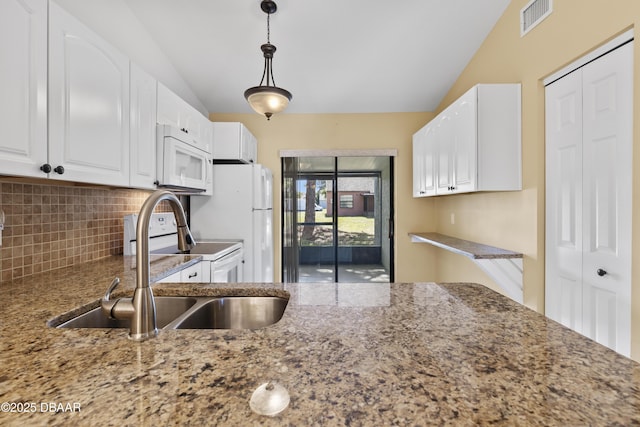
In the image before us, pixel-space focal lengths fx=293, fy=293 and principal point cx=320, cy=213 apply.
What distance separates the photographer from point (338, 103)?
361 cm

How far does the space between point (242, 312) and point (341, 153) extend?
2.92 meters

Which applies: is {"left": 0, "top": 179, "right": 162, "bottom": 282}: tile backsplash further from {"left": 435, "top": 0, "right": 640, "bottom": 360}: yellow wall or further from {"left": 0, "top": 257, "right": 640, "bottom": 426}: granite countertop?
{"left": 435, "top": 0, "right": 640, "bottom": 360}: yellow wall

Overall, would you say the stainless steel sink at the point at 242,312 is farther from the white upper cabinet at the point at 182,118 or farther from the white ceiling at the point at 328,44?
the white ceiling at the point at 328,44

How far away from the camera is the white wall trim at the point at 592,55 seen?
1.48 meters

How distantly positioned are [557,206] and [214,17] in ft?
9.59

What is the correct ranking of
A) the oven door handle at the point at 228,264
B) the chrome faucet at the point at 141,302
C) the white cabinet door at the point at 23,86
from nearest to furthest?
the chrome faucet at the point at 141,302 < the white cabinet door at the point at 23,86 < the oven door handle at the point at 228,264

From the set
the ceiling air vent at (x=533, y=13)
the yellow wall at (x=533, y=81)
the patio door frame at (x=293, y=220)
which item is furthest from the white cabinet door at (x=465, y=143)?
the patio door frame at (x=293, y=220)

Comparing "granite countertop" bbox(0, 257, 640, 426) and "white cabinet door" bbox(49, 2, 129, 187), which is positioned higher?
"white cabinet door" bbox(49, 2, 129, 187)

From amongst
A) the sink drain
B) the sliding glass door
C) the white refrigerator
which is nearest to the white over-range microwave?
the white refrigerator

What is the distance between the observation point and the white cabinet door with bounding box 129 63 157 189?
1.79m

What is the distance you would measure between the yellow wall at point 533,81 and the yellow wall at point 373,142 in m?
0.86

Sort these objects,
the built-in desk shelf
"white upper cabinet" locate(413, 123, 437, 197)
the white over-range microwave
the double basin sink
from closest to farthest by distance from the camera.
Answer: the double basin sink → the white over-range microwave → the built-in desk shelf → "white upper cabinet" locate(413, 123, 437, 197)

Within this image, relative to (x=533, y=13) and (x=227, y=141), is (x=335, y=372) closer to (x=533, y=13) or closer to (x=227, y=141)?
(x=533, y=13)

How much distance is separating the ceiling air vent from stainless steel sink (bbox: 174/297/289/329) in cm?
250
